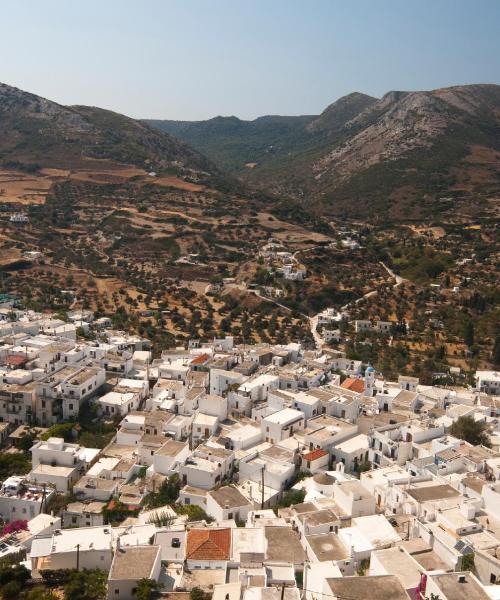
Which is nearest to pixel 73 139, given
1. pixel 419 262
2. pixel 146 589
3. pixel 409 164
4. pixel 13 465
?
pixel 409 164

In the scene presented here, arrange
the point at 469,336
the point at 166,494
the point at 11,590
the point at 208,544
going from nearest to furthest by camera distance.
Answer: the point at 11,590 → the point at 208,544 → the point at 166,494 → the point at 469,336

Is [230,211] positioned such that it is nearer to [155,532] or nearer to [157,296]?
[157,296]

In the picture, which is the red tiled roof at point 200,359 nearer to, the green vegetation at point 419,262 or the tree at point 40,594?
the tree at point 40,594

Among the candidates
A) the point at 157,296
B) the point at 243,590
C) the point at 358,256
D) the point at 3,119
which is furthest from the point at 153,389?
the point at 3,119

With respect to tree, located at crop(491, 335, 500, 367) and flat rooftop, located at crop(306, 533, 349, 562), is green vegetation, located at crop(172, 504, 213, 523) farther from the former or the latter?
tree, located at crop(491, 335, 500, 367)

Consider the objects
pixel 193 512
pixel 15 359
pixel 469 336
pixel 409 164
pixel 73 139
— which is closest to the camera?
pixel 193 512

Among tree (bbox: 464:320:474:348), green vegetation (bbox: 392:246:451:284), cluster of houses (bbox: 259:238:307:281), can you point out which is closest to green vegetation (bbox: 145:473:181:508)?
tree (bbox: 464:320:474:348)

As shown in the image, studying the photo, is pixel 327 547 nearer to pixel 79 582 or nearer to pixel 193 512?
pixel 193 512
